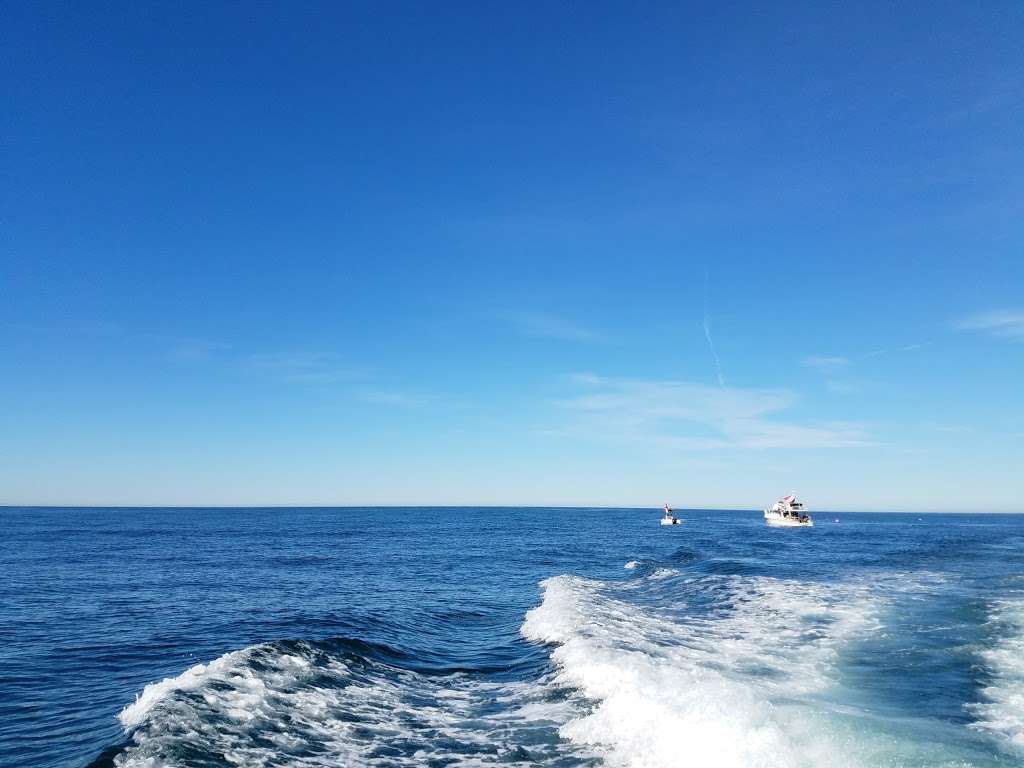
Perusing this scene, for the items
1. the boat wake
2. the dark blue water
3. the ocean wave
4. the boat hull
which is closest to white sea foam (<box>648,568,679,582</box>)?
the dark blue water

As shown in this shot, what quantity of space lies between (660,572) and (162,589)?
2959 centimetres

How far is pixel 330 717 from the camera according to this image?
1311 cm

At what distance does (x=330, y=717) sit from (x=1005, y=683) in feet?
53.2

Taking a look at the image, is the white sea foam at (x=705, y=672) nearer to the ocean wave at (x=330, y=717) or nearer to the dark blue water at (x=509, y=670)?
the dark blue water at (x=509, y=670)

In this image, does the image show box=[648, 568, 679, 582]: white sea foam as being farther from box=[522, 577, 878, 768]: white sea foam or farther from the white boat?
the white boat

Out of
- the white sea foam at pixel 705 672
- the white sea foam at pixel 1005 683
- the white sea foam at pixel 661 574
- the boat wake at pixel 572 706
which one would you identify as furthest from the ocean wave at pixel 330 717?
the white sea foam at pixel 661 574

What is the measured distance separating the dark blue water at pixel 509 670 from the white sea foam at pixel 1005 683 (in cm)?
10

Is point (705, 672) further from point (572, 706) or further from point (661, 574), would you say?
point (661, 574)

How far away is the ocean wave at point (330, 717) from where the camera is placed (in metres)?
10.9

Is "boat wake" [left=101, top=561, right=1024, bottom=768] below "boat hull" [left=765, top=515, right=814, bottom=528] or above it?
above

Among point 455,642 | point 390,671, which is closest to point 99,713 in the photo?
point 390,671

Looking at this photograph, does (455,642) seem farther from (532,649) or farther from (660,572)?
(660,572)

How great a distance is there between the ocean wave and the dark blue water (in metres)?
0.06

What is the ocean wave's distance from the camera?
10.9m
